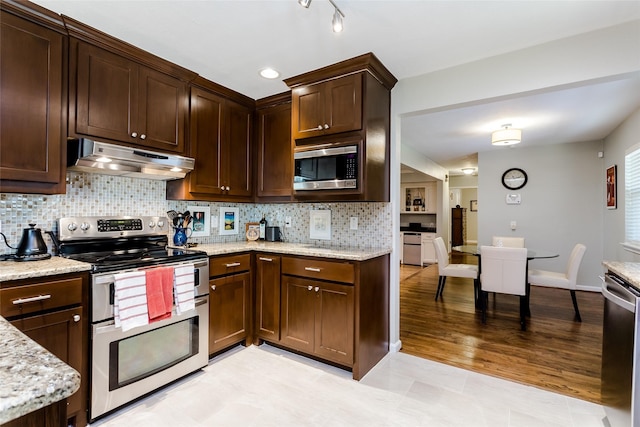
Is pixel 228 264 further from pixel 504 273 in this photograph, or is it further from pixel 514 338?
pixel 504 273

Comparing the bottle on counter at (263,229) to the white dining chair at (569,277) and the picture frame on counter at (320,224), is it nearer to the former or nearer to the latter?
the picture frame on counter at (320,224)

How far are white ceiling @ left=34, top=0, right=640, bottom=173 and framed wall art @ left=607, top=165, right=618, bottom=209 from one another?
1756 mm

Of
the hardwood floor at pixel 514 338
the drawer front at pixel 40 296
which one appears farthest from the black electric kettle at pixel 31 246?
the hardwood floor at pixel 514 338

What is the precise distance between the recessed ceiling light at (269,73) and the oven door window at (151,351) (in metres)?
2.07

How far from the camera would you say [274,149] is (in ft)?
10.4

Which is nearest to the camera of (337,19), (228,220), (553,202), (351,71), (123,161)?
(337,19)

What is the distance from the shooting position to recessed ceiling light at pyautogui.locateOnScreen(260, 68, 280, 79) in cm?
260

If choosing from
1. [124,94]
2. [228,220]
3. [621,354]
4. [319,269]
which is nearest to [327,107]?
[319,269]

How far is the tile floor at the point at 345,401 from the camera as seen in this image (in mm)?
1852

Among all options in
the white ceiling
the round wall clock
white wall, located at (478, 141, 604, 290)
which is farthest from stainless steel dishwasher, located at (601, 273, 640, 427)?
the round wall clock

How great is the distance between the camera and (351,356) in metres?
2.30

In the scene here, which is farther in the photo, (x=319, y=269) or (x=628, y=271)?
(x=319, y=269)

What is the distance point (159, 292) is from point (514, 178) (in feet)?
19.3

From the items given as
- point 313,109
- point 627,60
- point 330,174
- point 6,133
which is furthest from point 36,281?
point 627,60
